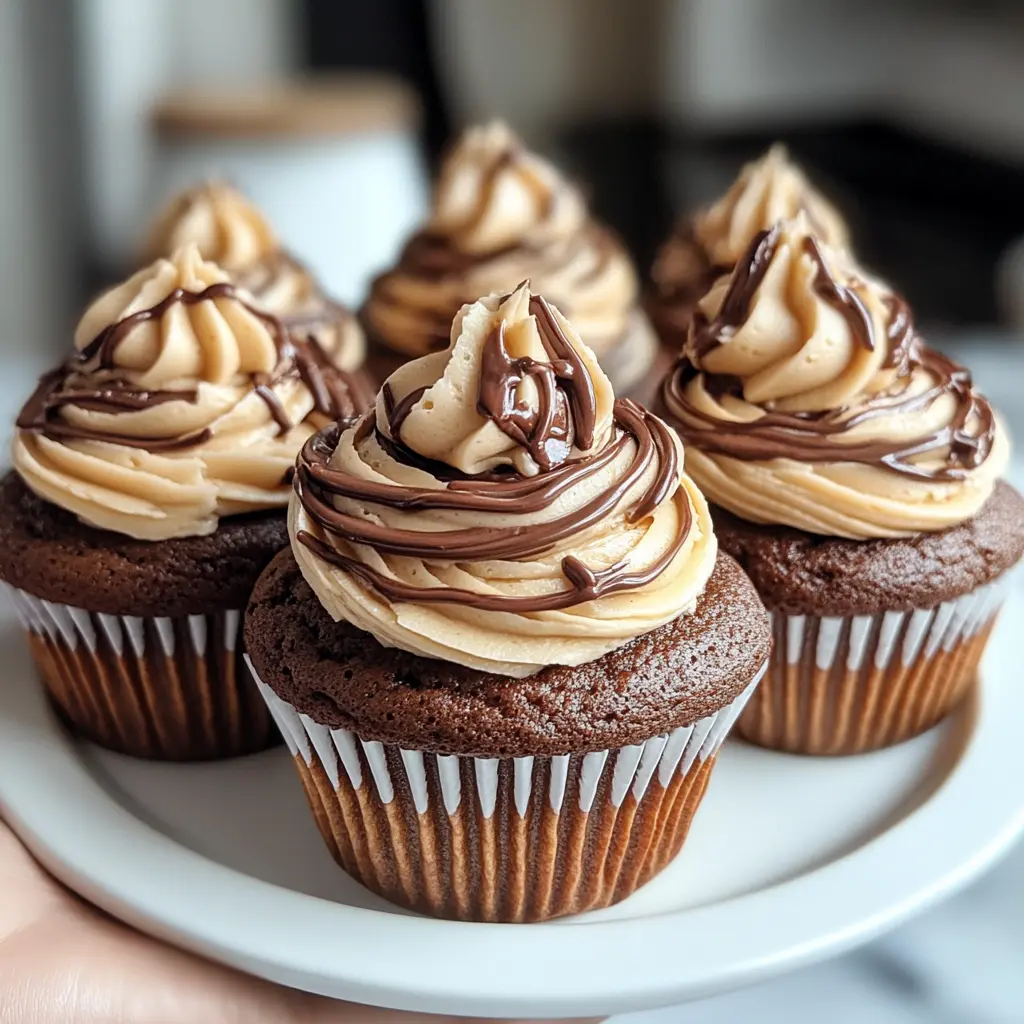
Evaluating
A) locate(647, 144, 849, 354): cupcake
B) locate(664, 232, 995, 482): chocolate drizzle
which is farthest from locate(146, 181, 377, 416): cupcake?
locate(664, 232, 995, 482): chocolate drizzle

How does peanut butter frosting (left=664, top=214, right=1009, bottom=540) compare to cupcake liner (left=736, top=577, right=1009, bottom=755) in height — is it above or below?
above

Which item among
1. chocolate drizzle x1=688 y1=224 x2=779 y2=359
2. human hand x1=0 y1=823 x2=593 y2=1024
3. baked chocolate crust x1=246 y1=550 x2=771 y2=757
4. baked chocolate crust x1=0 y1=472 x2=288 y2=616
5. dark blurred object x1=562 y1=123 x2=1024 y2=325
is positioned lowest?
dark blurred object x1=562 y1=123 x2=1024 y2=325

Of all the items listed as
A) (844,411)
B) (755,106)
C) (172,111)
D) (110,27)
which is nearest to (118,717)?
(844,411)

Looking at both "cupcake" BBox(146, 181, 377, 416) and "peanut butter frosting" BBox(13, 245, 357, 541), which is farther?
"cupcake" BBox(146, 181, 377, 416)

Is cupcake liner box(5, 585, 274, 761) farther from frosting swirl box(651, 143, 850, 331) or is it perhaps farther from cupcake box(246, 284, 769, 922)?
frosting swirl box(651, 143, 850, 331)

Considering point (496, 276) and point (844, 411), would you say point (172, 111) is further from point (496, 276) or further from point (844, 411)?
point (844, 411)
